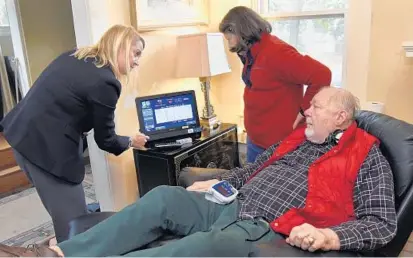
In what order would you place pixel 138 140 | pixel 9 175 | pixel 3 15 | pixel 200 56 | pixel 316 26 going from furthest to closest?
pixel 3 15 → pixel 9 175 → pixel 316 26 → pixel 200 56 → pixel 138 140

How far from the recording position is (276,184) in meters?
1.51

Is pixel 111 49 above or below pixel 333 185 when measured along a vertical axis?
above

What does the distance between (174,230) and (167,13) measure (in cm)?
165

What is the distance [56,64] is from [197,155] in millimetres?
1055

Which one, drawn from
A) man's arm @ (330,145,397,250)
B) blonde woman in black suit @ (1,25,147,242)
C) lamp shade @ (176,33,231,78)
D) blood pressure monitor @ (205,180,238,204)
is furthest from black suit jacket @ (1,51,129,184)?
man's arm @ (330,145,397,250)

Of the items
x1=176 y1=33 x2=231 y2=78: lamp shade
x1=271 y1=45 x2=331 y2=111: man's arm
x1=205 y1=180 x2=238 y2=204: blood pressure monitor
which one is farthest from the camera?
x1=176 y1=33 x2=231 y2=78: lamp shade

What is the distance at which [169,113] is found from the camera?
2324 mm

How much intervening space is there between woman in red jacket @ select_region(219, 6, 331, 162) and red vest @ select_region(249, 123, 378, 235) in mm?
384

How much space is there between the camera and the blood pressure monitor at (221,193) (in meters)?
1.48

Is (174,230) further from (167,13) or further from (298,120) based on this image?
(167,13)

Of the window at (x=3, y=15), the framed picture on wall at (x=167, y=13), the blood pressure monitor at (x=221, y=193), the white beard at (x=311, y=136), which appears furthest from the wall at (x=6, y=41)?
the white beard at (x=311, y=136)

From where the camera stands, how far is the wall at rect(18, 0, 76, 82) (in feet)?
11.3

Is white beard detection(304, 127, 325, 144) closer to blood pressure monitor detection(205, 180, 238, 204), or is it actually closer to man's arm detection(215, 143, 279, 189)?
man's arm detection(215, 143, 279, 189)

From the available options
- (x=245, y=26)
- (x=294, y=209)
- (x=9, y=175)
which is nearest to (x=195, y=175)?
(x=294, y=209)
